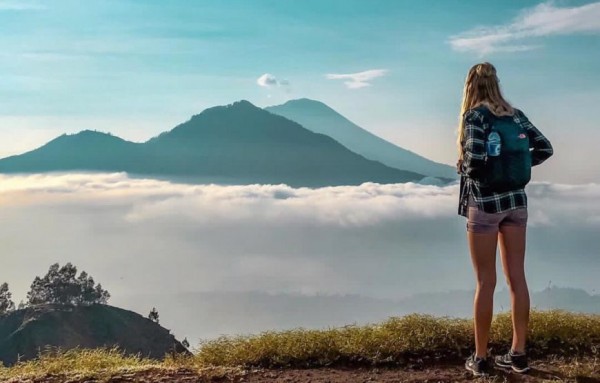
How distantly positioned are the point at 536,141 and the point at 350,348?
8.09 ft

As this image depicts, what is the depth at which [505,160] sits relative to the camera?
5.07 metres

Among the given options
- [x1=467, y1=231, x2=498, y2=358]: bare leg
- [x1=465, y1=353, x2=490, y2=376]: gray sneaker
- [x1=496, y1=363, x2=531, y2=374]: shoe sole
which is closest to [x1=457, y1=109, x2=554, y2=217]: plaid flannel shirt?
[x1=467, y1=231, x2=498, y2=358]: bare leg

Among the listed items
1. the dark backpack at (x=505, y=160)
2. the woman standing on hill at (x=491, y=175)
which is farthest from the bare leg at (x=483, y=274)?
the dark backpack at (x=505, y=160)

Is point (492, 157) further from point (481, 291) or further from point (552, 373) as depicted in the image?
point (552, 373)

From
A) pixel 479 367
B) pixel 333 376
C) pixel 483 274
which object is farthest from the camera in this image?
pixel 333 376

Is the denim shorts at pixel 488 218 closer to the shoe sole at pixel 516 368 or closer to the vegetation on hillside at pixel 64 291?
the shoe sole at pixel 516 368

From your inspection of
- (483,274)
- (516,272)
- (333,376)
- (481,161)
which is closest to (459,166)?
(481,161)

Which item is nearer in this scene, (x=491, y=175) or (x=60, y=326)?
(x=491, y=175)

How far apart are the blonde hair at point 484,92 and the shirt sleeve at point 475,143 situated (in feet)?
0.26

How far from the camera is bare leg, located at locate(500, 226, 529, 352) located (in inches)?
209

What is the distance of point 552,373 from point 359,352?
165cm

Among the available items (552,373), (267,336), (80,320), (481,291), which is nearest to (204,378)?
(267,336)

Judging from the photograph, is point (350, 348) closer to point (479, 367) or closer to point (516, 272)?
point (479, 367)

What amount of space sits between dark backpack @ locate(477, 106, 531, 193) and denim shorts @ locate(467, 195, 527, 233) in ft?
0.58
